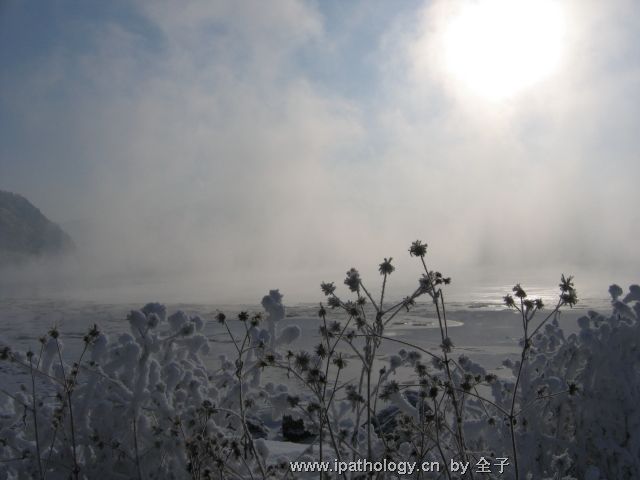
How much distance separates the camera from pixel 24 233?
11356 centimetres

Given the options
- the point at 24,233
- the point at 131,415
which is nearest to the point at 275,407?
the point at 131,415

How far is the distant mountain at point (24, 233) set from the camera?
349 ft

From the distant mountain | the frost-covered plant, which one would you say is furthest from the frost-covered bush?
the distant mountain

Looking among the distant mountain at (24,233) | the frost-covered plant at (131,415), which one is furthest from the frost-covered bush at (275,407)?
the distant mountain at (24,233)

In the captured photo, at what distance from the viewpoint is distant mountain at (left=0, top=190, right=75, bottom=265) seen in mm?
106300

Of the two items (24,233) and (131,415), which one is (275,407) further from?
(24,233)

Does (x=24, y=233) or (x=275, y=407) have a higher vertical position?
(x=24, y=233)

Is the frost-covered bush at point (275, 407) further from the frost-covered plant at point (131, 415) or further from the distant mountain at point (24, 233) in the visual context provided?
the distant mountain at point (24, 233)

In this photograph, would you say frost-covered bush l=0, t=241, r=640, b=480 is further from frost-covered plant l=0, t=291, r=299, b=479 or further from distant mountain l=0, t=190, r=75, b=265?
distant mountain l=0, t=190, r=75, b=265

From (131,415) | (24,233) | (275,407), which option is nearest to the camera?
(131,415)

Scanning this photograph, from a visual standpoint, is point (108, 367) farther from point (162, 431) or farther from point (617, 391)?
point (617, 391)

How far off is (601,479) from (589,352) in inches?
45.9

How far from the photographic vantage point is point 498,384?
498 centimetres

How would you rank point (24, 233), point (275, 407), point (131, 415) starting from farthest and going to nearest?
point (24, 233) → point (275, 407) → point (131, 415)
